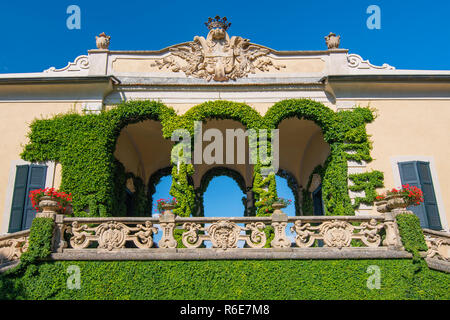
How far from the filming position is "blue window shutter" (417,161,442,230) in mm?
11227

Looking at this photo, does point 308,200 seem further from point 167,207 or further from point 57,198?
point 57,198

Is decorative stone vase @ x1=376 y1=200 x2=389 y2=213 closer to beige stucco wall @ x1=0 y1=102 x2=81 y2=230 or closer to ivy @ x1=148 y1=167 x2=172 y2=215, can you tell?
beige stucco wall @ x1=0 y1=102 x2=81 y2=230

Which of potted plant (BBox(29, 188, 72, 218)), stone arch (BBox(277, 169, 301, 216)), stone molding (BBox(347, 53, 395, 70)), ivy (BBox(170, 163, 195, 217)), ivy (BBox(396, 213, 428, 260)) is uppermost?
stone molding (BBox(347, 53, 395, 70))

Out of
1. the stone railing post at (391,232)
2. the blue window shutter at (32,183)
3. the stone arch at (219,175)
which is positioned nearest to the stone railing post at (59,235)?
the blue window shutter at (32,183)

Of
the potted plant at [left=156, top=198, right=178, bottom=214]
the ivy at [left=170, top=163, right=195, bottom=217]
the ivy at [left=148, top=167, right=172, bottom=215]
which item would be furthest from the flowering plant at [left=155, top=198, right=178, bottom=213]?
the ivy at [left=148, top=167, right=172, bottom=215]

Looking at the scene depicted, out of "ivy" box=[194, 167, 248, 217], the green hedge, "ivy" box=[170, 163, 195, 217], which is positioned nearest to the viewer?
the green hedge

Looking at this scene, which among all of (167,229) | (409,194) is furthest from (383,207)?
(167,229)

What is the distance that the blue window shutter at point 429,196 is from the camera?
36.8 feet

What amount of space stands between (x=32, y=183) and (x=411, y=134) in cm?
1301

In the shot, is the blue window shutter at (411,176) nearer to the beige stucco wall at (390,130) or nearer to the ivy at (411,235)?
the beige stucco wall at (390,130)

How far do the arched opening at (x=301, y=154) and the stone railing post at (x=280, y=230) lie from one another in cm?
611

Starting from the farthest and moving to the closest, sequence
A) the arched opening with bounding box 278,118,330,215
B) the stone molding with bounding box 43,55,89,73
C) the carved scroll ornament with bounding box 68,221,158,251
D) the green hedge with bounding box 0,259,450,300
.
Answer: the arched opening with bounding box 278,118,330,215 → the stone molding with bounding box 43,55,89,73 → the carved scroll ornament with bounding box 68,221,158,251 → the green hedge with bounding box 0,259,450,300

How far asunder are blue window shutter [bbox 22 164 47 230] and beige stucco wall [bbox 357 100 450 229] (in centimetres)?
1092

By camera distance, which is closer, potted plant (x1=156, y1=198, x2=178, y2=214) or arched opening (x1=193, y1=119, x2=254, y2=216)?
potted plant (x1=156, y1=198, x2=178, y2=214)
